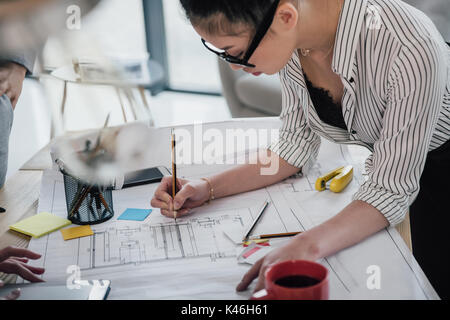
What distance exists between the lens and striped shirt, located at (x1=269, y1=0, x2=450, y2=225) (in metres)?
0.84

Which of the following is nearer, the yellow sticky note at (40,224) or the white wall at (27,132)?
the yellow sticky note at (40,224)

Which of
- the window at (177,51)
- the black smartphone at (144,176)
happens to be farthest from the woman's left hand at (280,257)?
the window at (177,51)

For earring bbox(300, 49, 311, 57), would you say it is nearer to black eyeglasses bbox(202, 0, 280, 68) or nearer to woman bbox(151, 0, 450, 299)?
woman bbox(151, 0, 450, 299)

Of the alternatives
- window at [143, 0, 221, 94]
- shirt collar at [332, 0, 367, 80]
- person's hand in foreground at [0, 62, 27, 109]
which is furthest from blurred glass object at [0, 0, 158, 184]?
window at [143, 0, 221, 94]

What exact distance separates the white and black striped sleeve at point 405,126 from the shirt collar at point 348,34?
9cm

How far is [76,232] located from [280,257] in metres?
0.39

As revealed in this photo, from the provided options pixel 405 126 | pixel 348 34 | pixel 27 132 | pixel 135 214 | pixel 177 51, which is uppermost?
pixel 348 34

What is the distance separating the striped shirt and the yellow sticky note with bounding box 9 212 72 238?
555 mm

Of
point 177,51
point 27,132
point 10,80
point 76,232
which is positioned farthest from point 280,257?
point 177,51

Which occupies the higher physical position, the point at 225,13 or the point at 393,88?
the point at 225,13

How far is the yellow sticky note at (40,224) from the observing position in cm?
94

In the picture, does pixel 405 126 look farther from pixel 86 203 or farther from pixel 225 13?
pixel 86 203

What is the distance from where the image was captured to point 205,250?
875mm

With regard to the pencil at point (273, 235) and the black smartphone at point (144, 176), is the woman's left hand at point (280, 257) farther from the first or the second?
the black smartphone at point (144, 176)
